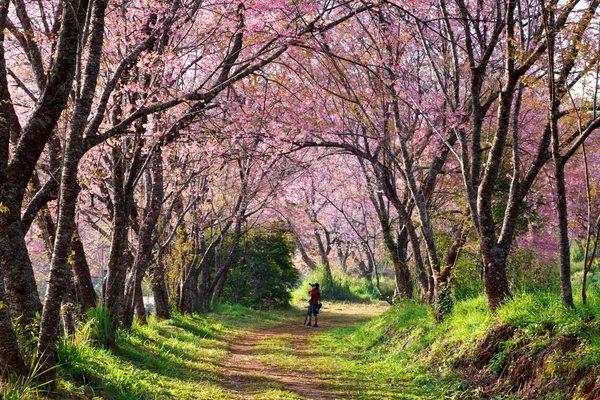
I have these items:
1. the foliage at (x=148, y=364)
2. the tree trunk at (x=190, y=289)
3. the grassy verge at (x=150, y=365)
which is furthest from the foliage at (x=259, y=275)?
the foliage at (x=148, y=364)

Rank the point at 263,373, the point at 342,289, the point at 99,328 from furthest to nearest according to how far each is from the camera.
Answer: the point at 342,289
the point at 263,373
the point at 99,328

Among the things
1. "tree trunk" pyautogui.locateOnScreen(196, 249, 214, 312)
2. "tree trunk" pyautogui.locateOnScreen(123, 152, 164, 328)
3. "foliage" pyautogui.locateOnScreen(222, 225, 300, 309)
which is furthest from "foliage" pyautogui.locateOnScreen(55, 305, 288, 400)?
"foliage" pyautogui.locateOnScreen(222, 225, 300, 309)

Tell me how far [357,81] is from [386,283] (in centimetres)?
1946

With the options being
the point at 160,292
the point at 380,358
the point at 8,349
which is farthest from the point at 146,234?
the point at 8,349

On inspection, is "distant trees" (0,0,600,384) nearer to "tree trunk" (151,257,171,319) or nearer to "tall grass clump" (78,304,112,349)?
"tree trunk" (151,257,171,319)

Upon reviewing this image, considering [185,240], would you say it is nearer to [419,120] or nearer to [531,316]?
[419,120]

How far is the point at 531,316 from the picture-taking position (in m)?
6.95

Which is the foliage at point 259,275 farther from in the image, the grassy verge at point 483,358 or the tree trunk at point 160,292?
the grassy verge at point 483,358

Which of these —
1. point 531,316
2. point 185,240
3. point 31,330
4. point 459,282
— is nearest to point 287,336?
point 185,240

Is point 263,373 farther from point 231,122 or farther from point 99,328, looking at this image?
point 231,122

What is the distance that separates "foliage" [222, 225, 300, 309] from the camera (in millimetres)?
24984

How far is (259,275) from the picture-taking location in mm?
25125

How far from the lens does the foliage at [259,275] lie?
25.0 m

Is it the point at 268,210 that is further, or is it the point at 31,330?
the point at 268,210
